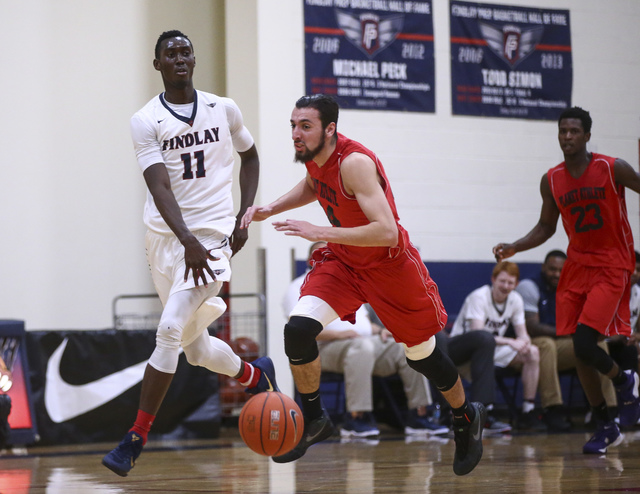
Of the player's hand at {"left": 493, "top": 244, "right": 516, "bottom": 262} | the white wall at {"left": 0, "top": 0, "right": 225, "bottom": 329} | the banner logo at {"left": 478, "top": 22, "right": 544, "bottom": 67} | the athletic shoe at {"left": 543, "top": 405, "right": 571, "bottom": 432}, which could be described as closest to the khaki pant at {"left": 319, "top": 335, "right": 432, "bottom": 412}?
the athletic shoe at {"left": 543, "top": 405, "right": 571, "bottom": 432}

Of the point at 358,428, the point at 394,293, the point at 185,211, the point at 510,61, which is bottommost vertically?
the point at 358,428

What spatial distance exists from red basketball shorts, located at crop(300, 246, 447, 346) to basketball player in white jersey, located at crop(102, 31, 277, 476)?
0.62 m

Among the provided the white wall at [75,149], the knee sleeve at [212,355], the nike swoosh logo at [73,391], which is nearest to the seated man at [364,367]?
the nike swoosh logo at [73,391]

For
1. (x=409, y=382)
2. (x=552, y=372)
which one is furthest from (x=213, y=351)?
(x=552, y=372)

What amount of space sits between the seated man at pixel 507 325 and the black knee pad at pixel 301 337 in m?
3.88

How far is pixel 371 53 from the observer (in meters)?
9.48

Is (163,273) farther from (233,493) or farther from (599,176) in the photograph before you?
(599,176)

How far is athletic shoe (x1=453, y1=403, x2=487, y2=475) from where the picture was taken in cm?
430

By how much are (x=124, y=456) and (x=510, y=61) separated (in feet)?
24.0

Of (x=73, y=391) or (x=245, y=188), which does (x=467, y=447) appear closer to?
(x=245, y=188)

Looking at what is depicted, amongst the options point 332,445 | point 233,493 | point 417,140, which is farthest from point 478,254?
point 233,493

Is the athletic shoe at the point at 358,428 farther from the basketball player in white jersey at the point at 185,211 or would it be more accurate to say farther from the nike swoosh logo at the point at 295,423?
the nike swoosh logo at the point at 295,423

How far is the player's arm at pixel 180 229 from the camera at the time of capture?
436cm

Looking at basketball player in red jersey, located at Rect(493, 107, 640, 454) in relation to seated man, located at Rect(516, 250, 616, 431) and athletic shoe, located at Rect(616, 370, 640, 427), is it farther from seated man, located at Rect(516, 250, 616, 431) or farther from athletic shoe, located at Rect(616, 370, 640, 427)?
seated man, located at Rect(516, 250, 616, 431)
